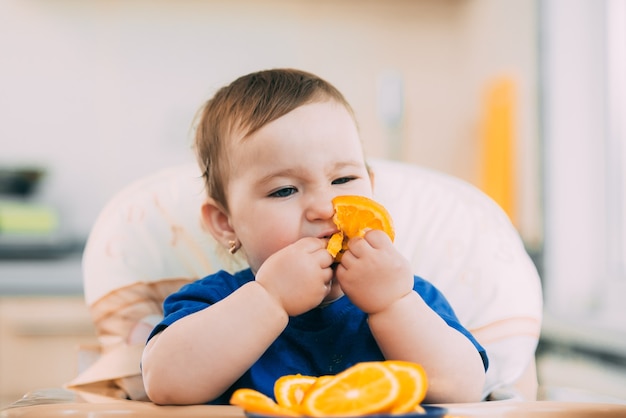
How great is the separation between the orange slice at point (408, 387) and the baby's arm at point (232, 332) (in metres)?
0.24

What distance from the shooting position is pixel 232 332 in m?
0.82

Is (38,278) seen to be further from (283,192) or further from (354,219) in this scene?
(354,219)

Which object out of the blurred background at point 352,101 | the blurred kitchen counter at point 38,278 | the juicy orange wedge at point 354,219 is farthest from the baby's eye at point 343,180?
the blurred kitchen counter at point 38,278

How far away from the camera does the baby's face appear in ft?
3.03

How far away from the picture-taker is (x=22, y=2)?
106 inches

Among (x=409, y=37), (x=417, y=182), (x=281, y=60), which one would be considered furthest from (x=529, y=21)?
(x=417, y=182)

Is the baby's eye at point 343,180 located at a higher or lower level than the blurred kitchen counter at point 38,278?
higher

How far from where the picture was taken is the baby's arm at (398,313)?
825 millimetres

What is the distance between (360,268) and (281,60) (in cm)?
213

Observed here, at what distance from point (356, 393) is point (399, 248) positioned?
60 centimetres

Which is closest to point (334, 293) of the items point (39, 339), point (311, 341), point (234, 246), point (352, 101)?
point (311, 341)

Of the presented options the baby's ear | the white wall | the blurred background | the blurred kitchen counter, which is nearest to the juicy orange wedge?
the baby's ear

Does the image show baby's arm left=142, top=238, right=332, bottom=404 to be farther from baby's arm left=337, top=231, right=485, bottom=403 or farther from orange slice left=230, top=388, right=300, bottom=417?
orange slice left=230, top=388, right=300, bottom=417

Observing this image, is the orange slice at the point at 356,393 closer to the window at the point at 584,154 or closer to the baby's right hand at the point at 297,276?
the baby's right hand at the point at 297,276
